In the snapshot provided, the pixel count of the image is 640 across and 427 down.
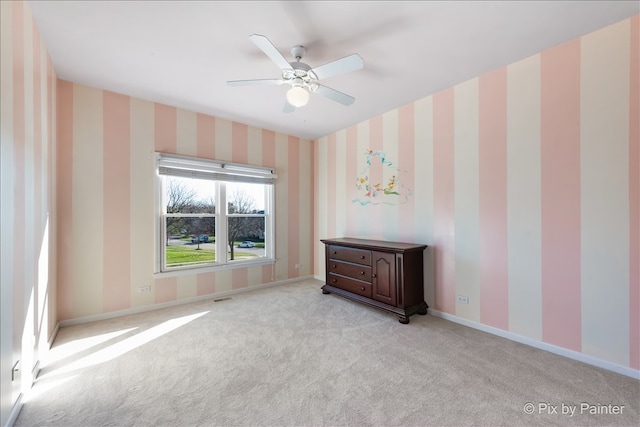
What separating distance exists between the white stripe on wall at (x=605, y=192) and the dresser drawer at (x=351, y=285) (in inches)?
80.5

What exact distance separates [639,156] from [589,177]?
30cm

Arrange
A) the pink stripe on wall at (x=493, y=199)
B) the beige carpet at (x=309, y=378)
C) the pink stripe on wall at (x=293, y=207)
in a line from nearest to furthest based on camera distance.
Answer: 1. the beige carpet at (x=309, y=378)
2. the pink stripe on wall at (x=493, y=199)
3. the pink stripe on wall at (x=293, y=207)

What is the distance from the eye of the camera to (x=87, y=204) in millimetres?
3029

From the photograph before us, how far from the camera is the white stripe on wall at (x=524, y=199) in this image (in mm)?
2461

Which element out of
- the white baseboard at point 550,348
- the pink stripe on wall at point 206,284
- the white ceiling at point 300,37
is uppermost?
the white ceiling at point 300,37

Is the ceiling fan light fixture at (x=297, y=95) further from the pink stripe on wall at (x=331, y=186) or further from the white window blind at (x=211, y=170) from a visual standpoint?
the pink stripe on wall at (x=331, y=186)

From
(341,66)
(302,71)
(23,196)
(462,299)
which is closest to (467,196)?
(462,299)

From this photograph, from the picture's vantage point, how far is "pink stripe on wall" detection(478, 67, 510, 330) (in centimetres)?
267

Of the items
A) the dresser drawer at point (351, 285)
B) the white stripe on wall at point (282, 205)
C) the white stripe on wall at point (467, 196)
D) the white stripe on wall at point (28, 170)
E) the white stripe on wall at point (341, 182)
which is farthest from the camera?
the white stripe on wall at point (282, 205)

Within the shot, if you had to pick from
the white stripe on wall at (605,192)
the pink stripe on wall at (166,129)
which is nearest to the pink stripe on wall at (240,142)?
the pink stripe on wall at (166,129)

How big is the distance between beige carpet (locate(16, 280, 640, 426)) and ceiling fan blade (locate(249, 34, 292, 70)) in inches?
95.8

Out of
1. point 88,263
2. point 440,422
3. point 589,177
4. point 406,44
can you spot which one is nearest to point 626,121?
point 589,177

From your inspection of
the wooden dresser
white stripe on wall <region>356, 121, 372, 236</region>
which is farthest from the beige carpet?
white stripe on wall <region>356, 121, 372, 236</region>

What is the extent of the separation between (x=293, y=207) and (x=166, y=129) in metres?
2.32
